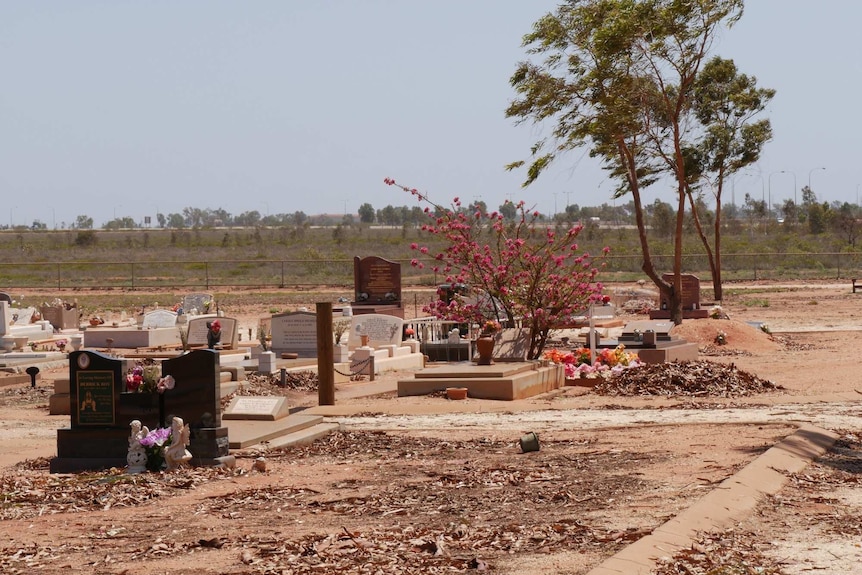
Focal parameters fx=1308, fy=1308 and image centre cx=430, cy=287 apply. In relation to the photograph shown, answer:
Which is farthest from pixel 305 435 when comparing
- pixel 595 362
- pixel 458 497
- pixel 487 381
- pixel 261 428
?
pixel 595 362

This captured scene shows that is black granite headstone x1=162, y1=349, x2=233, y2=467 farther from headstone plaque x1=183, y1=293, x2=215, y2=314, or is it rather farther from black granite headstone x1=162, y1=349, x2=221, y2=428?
headstone plaque x1=183, y1=293, x2=215, y2=314

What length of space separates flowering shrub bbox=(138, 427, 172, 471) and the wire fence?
155 feet

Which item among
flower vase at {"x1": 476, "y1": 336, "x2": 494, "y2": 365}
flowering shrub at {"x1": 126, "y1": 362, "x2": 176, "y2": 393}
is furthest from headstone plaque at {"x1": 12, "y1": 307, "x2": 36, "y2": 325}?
flowering shrub at {"x1": 126, "y1": 362, "x2": 176, "y2": 393}

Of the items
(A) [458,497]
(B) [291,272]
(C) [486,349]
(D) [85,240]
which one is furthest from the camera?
(D) [85,240]

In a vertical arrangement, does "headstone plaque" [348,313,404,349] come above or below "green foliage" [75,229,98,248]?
below

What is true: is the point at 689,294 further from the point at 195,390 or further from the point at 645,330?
the point at 195,390

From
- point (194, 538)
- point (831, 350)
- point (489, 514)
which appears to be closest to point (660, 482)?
point (489, 514)

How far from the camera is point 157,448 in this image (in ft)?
39.9

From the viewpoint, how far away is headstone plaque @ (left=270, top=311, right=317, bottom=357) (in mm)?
25266

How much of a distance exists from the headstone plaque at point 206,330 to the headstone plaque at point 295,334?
1.80 meters

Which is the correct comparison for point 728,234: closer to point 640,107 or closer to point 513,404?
point 640,107

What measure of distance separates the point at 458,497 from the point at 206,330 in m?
17.5

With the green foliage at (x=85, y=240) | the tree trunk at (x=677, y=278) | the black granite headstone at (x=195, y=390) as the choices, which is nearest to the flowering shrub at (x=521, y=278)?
the tree trunk at (x=677, y=278)

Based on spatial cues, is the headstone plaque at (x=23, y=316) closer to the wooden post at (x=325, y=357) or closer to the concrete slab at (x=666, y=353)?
the concrete slab at (x=666, y=353)
